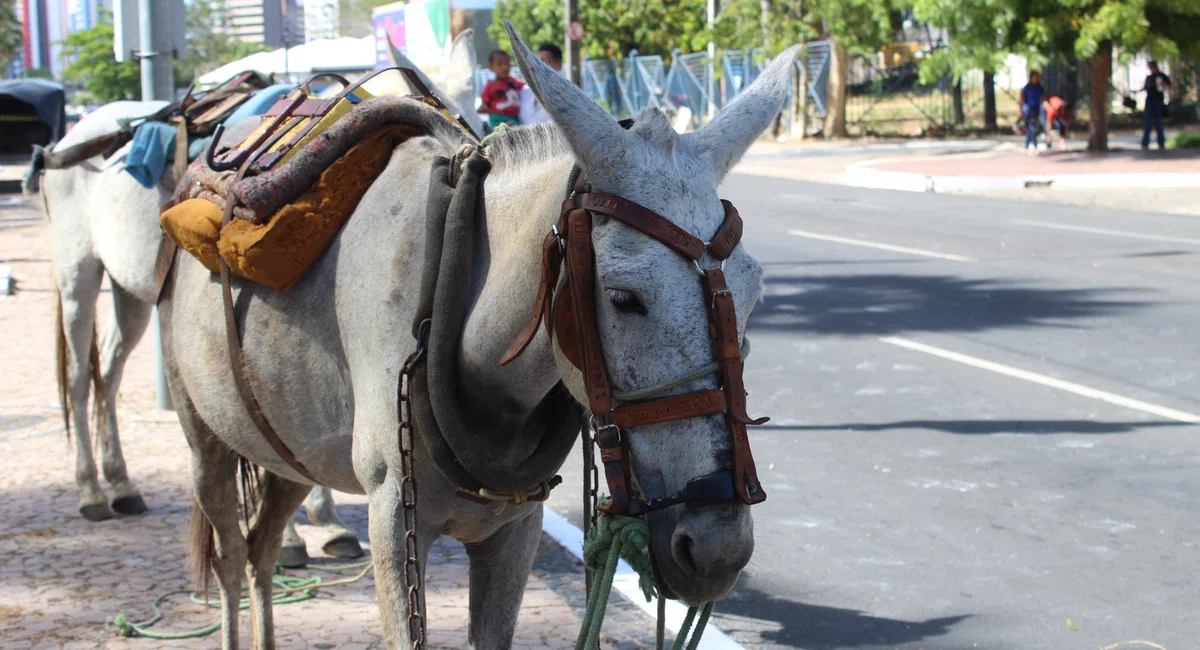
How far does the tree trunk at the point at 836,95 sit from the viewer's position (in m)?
34.0

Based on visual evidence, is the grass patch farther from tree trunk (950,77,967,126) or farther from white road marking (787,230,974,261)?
white road marking (787,230,974,261)

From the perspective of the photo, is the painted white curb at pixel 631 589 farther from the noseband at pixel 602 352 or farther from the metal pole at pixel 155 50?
the metal pole at pixel 155 50

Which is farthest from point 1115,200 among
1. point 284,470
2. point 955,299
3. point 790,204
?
point 284,470

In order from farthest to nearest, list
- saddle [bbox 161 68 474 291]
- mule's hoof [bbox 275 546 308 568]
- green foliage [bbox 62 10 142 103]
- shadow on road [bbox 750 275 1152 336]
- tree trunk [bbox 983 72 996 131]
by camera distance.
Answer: green foliage [bbox 62 10 142 103] < tree trunk [bbox 983 72 996 131] < shadow on road [bbox 750 275 1152 336] < mule's hoof [bbox 275 546 308 568] < saddle [bbox 161 68 474 291]

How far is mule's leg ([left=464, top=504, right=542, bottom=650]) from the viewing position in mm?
3070

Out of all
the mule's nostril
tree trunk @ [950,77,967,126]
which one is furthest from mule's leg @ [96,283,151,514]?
tree trunk @ [950,77,967,126]

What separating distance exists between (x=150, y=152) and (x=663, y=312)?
3156 millimetres

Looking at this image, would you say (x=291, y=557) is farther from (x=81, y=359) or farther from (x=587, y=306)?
(x=587, y=306)

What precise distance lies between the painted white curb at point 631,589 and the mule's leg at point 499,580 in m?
0.43

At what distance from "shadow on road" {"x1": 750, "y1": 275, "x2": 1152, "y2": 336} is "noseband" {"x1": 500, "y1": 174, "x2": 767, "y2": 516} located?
23.1 feet

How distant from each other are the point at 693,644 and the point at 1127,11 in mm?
22519

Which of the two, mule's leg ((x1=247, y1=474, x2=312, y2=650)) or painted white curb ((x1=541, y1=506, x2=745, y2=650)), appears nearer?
mule's leg ((x1=247, y1=474, x2=312, y2=650))

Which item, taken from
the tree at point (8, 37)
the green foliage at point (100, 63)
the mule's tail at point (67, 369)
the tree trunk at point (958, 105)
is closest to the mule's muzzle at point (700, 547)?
the mule's tail at point (67, 369)

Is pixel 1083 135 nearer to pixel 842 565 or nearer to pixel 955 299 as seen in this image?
pixel 955 299
